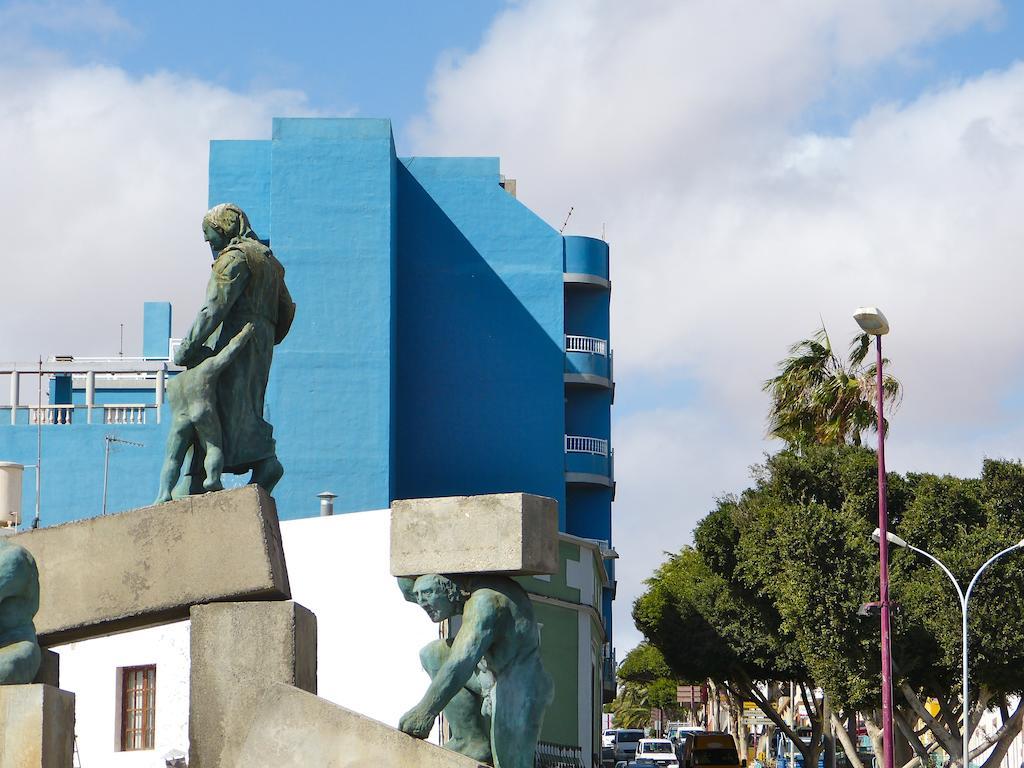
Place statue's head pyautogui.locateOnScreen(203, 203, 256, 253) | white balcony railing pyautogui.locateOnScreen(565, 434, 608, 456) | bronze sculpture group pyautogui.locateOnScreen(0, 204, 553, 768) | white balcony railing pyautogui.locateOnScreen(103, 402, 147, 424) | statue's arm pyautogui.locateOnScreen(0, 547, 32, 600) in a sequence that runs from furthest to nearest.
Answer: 1. white balcony railing pyautogui.locateOnScreen(565, 434, 608, 456)
2. white balcony railing pyautogui.locateOnScreen(103, 402, 147, 424)
3. statue's head pyautogui.locateOnScreen(203, 203, 256, 253)
4. statue's arm pyautogui.locateOnScreen(0, 547, 32, 600)
5. bronze sculpture group pyautogui.locateOnScreen(0, 204, 553, 768)

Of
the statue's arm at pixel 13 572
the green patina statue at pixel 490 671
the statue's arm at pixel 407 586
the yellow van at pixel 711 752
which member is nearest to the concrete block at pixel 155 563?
the statue's arm at pixel 13 572

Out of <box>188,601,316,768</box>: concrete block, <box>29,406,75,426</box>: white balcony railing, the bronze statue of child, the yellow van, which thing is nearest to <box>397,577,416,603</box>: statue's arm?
<box>188,601,316,768</box>: concrete block

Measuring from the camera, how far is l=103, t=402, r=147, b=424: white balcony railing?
41125mm

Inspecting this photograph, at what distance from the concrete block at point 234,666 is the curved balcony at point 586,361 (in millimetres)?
33514

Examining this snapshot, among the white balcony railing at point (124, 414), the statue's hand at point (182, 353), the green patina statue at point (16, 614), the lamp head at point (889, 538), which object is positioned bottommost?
the green patina statue at point (16, 614)

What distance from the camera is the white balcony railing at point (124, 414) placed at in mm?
41125

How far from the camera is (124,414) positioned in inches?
1640

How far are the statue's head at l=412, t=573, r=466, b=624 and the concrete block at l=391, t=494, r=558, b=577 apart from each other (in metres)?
0.17

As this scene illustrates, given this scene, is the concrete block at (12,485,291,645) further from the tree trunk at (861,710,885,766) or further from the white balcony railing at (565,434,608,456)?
the white balcony railing at (565,434,608,456)

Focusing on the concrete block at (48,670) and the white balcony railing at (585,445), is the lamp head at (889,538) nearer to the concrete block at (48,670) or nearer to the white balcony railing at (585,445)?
the white balcony railing at (585,445)

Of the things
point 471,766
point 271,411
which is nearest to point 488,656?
point 471,766

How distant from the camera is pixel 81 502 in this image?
40125mm

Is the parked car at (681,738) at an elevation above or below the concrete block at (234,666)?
below

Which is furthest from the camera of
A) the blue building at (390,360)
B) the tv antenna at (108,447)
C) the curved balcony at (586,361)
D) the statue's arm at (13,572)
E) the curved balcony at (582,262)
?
the curved balcony at (586,361)
